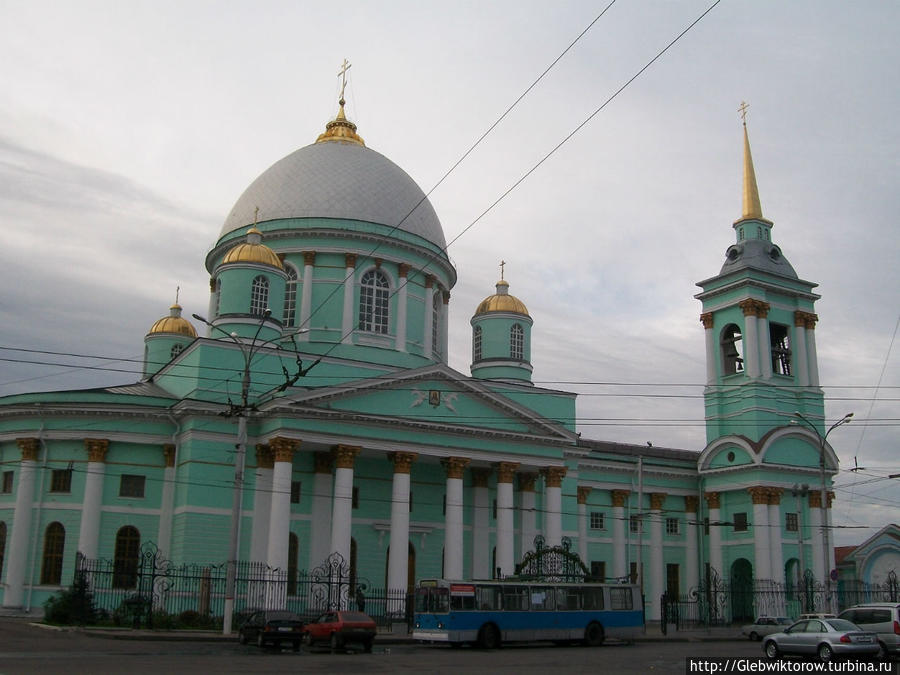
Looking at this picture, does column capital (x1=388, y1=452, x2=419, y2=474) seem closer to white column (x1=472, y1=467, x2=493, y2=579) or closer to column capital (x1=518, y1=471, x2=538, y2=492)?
white column (x1=472, y1=467, x2=493, y2=579)

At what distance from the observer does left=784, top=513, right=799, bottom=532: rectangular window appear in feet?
148

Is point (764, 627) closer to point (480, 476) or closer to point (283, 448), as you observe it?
point (480, 476)

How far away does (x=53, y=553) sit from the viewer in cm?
3347

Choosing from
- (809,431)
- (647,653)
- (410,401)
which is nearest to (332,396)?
(410,401)

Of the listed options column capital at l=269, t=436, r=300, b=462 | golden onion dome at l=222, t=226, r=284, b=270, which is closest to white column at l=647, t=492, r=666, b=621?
column capital at l=269, t=436, r=300, b=462

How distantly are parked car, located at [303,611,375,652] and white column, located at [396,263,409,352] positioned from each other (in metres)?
19.1

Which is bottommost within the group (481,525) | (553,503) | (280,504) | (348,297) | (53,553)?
(53,553)

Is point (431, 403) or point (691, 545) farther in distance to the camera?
point (691, 545)

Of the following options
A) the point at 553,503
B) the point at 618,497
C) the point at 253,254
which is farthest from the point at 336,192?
the point at 618,497

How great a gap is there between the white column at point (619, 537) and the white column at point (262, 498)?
17574 millimetres

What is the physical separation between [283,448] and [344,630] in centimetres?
1124

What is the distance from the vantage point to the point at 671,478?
157 ft

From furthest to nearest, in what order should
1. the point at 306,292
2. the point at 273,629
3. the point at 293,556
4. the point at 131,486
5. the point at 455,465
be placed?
1. the point at 306,292
2. the point at 455,465
3. the point at 293,556
4. the point at 131,486
5. the point at 273,629

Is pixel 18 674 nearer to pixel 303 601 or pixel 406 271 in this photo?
pixel 303 601
